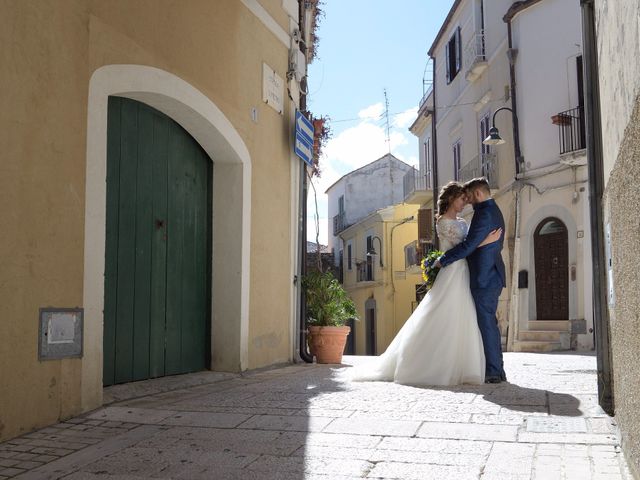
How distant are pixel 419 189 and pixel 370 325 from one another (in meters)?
10.1

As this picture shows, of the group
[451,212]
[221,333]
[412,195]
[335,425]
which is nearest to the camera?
[335,425]

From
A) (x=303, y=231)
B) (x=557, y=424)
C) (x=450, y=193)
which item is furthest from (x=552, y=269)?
(x=557, y=424)

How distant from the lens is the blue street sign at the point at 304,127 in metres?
9.46

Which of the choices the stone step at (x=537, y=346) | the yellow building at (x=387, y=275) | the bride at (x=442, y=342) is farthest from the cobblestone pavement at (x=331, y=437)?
the yellow building at (x=387, y=275)

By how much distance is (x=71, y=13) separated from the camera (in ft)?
15.8

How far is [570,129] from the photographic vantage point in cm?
1845

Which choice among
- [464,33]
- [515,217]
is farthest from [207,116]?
[464,33]

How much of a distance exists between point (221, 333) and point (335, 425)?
3.35 metres

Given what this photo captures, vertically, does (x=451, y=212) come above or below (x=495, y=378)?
above

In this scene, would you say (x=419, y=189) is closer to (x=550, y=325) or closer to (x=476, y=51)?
(x=476, y=51)

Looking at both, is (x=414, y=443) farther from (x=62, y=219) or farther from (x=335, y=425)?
(x=62, y=219)

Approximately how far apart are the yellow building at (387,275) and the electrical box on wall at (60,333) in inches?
1168

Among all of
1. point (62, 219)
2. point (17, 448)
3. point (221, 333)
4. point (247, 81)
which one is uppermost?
point (247, 81)

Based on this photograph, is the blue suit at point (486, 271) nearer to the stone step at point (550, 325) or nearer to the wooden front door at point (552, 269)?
the stone step at point (550, 325)
